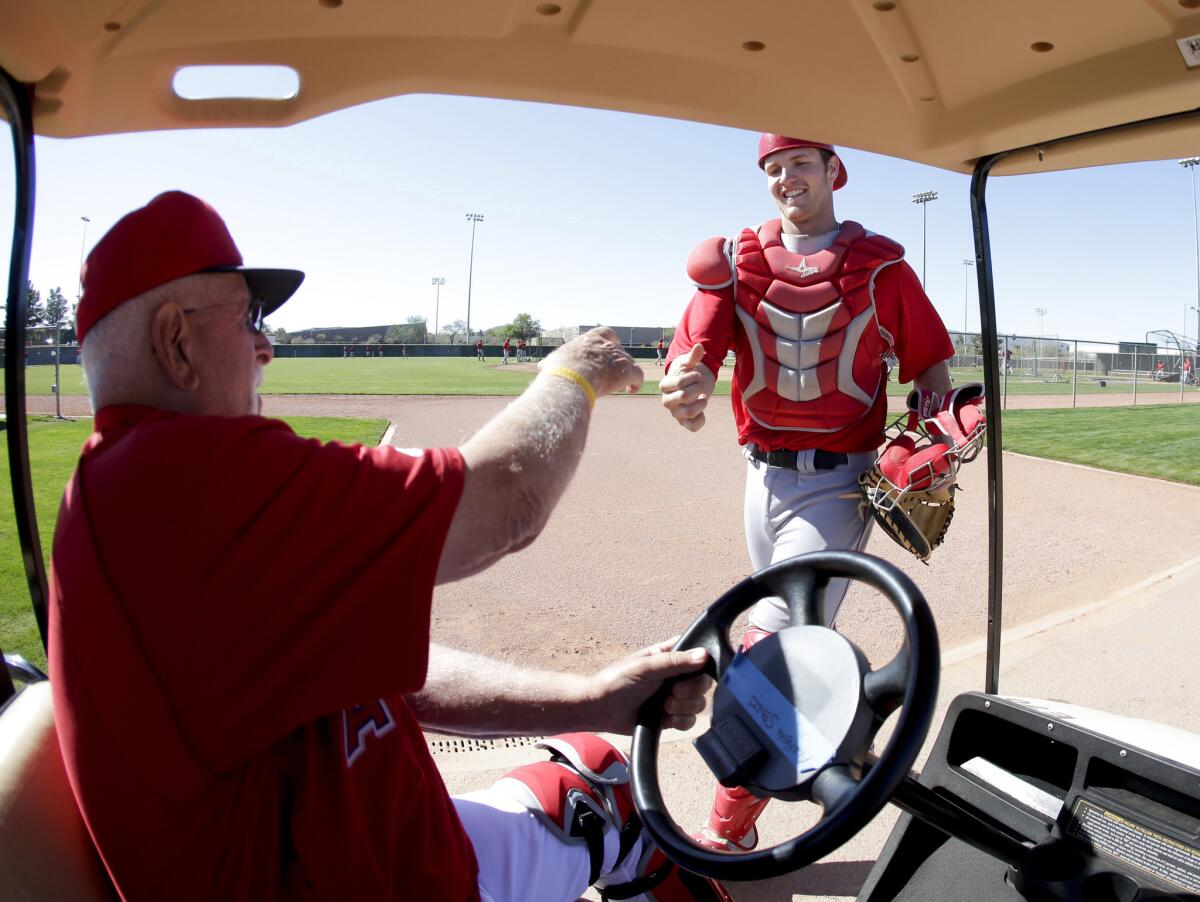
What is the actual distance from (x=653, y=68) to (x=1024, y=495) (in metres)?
8.47

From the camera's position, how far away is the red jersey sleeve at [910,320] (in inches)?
103

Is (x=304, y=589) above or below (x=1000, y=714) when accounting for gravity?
above

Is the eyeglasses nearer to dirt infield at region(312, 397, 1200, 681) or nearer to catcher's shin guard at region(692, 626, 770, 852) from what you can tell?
catcher's shin guard at region(692, 626, 770, 852)

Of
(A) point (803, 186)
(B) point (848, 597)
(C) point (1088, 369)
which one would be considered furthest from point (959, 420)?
(C) point (1088, 369)

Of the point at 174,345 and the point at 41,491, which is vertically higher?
the point at 174,345

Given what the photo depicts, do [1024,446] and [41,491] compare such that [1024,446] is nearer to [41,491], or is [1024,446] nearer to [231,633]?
[41,491]

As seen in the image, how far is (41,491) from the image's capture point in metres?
8.01

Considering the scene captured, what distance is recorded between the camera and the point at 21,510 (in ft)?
5.62

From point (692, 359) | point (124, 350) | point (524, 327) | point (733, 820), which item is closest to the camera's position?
point (124, 350)

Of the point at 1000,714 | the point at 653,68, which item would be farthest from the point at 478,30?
the point at 1000,714

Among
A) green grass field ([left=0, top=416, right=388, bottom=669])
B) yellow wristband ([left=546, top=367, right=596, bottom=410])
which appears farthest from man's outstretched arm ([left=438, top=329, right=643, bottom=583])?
green grass field ([left=0, top=416, right=388, bottom=669])

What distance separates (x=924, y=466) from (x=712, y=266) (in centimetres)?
84

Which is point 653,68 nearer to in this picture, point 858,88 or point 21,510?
point 858,88

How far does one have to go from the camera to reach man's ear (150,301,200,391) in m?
1.22
